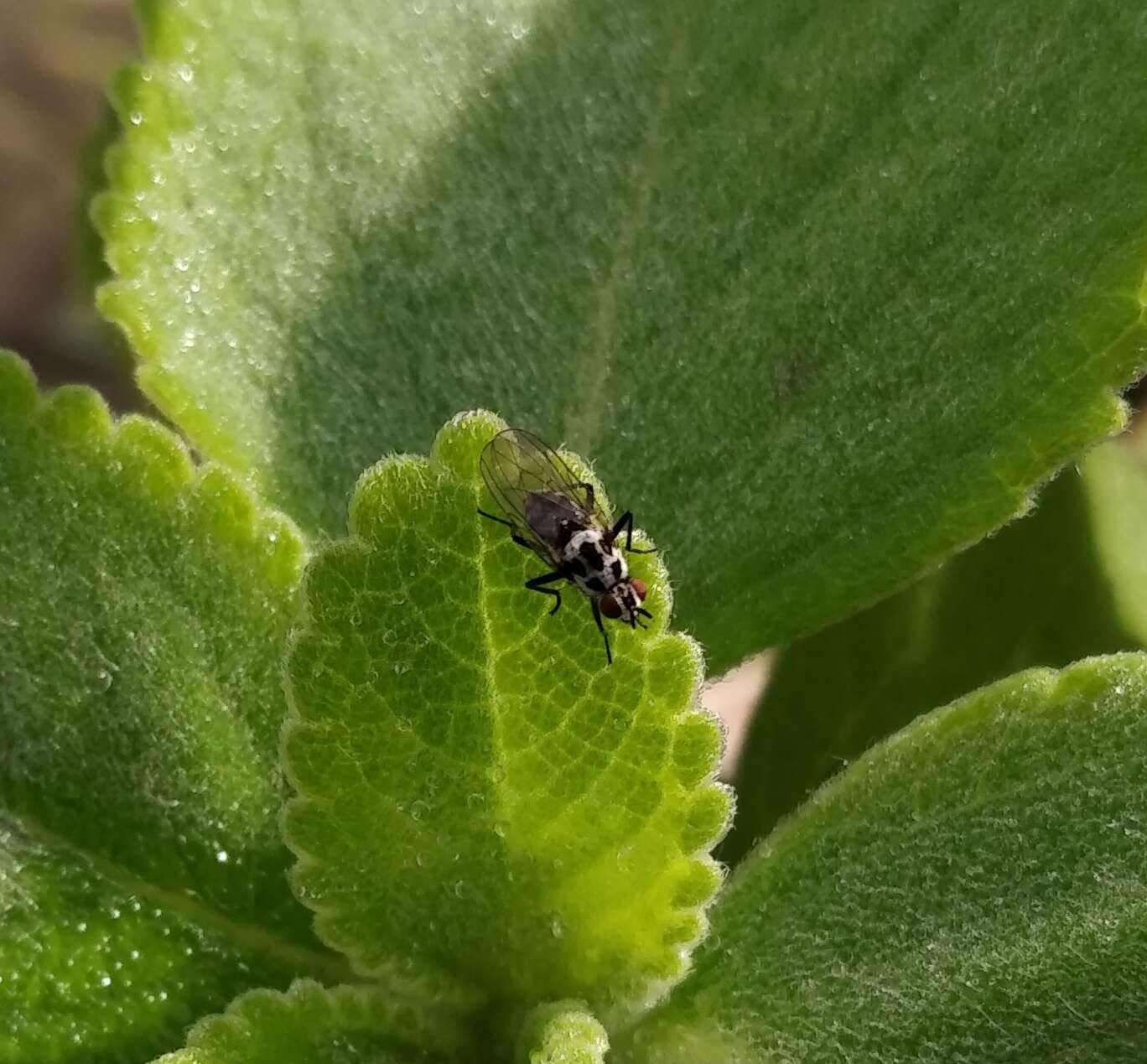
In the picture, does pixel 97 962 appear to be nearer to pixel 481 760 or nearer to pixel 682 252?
→ pixel 481 760

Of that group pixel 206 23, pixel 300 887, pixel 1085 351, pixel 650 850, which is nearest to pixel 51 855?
pixel 300 887

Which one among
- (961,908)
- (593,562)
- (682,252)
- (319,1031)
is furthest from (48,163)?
(961,908)

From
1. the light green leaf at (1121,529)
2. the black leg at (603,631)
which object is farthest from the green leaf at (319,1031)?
the light green leaf at (1121,529)

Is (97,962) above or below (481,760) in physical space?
below

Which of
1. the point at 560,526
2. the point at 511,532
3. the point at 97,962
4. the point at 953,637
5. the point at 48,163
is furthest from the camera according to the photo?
the point at 48,163

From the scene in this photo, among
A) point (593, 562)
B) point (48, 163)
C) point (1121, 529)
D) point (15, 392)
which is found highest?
point (1121, 529)

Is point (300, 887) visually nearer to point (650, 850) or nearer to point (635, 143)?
point (650, 850)
